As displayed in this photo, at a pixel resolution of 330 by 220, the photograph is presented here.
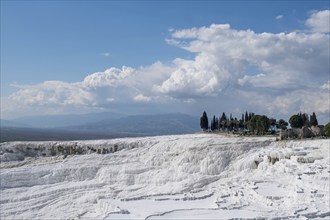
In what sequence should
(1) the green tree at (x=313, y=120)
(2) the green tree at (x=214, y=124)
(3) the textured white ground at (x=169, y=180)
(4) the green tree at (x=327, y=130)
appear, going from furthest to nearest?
1. (2) the green tree at (x=214, y=124)
2. (1) the green tree at (x=313, y=120)
3. (4) the green tree at (x=327, y=130)
4. (3) the textured white ground at (x=169, y=180)

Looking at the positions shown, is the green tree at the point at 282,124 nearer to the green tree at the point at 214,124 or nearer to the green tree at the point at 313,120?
the green tree at the point at 313,120

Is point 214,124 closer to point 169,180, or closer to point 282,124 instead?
point 282,124

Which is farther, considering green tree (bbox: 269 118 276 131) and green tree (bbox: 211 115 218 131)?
green tree (bbox: 211 115 218 131)

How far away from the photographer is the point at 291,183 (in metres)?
33.8

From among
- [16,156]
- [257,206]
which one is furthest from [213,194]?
[16,156]

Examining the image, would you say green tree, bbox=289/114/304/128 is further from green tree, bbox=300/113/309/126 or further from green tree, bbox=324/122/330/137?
green tree, bbox=324/122/330/137

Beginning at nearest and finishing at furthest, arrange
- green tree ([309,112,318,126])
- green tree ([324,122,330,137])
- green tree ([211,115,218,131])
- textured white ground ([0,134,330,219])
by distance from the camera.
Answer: textured white ground ([0,134,330,219]) → green tree ([324,122,330,137]) → green tree ([309,112,318,126]) → green tree ([211,115,218,131])

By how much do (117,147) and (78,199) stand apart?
23.9m

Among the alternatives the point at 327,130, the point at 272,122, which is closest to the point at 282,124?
the point at 272,122

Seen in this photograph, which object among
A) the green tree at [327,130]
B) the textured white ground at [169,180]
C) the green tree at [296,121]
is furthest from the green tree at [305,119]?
the textured white ground at [169,180]

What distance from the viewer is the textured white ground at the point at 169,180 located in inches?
1088

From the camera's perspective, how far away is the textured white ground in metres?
27.6

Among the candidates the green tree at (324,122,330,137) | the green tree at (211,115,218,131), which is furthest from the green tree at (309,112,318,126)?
the green tree at (211,115,218,131)

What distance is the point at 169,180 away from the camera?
45.6 metres
